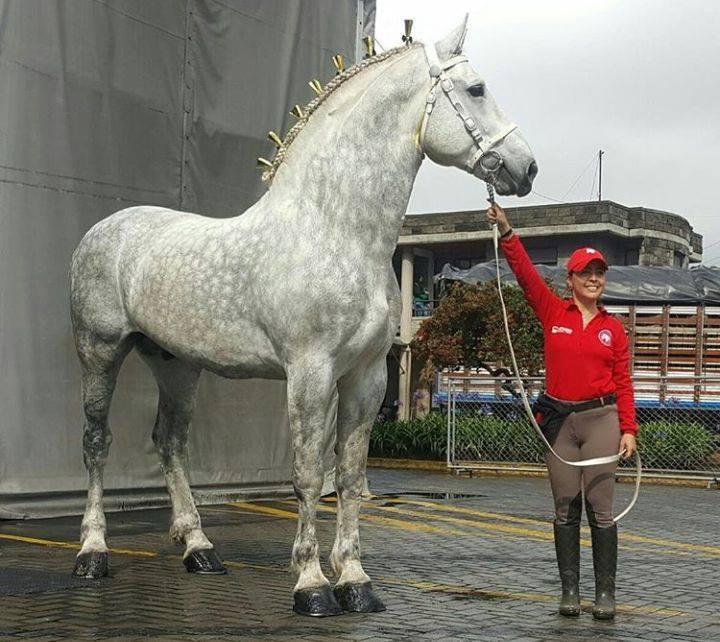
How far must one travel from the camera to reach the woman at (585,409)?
18.5ft

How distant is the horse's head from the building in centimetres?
2962

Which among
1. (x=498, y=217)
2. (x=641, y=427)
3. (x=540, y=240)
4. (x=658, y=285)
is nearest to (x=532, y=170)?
(x=498, y=217)

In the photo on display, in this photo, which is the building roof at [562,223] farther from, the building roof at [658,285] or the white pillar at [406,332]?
the building roof at [658,285]

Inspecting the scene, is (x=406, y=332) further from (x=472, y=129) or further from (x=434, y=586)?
(x=472, y=129)

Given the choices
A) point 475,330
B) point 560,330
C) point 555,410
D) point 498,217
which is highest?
point 475,330

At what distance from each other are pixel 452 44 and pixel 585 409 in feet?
6.48

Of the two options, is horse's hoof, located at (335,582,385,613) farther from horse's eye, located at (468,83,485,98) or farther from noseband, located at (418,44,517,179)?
horse's eye, located at (468,83,485,98)

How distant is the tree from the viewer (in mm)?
21969

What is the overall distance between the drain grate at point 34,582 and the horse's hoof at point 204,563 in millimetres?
574

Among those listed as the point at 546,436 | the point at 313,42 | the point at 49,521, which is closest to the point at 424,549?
the point at 546,436

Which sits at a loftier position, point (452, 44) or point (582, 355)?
point (452, 44)

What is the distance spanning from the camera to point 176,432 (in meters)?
7.07

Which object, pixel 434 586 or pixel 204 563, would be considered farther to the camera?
pixel 204 563

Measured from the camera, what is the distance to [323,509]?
10.6 metres
